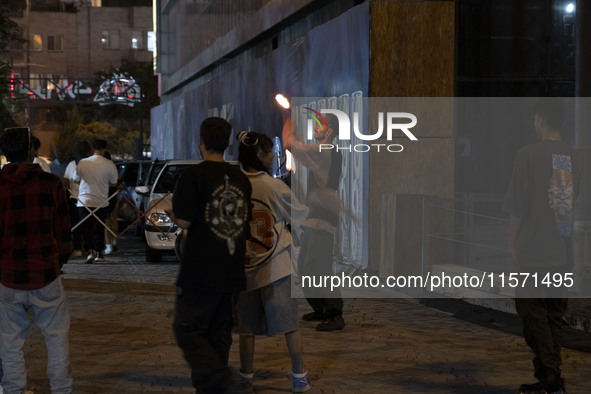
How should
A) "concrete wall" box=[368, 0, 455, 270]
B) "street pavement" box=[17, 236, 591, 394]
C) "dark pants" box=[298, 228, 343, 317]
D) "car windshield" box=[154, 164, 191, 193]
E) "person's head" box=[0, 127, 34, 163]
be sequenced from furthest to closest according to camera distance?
"car windshield" box=[154, 164, 191, 193] → "concrete wall" box=[368, 0, 455, 270] → "dark pants" box=[298, 228, 343, 317] → "street pavement" box=[17, 236, 591, 394] → "person's head" box=[0, 127, 34, 163]

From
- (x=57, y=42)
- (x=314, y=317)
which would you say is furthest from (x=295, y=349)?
(x=57, y=42)

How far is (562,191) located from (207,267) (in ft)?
7.86

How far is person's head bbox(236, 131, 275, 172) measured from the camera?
693 cm

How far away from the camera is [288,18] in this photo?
21016 millimetres

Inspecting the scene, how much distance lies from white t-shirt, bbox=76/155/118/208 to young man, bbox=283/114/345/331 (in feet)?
21.4

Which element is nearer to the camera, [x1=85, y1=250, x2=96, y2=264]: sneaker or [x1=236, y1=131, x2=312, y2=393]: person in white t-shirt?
[x1=236, y1=131, x2=312, y2=393]: person in white t-shirt

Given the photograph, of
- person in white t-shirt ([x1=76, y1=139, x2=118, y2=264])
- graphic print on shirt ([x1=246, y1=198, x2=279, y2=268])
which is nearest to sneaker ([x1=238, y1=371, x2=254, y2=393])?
graphic print on shirt ([x1=246, y1=198, x2=279, y2=268])

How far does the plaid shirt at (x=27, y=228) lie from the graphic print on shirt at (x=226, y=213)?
1.01 m

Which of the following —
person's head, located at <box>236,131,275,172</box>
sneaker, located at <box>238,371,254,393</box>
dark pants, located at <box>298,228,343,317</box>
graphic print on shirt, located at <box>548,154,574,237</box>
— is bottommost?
sneaker, located at <box>238,371,254,393</box>

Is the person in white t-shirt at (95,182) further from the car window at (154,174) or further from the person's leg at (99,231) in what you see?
the car window at (154,174)

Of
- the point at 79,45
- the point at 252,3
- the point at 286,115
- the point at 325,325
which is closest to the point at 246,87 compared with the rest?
the point at 252,3

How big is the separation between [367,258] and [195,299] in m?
8.05

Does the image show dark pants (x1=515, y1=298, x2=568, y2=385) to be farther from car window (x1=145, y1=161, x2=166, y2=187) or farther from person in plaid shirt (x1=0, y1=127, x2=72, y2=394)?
car window (x1=145, y1=161, x2=166, y2=187)

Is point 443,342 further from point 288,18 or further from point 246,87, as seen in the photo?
point 246,87
